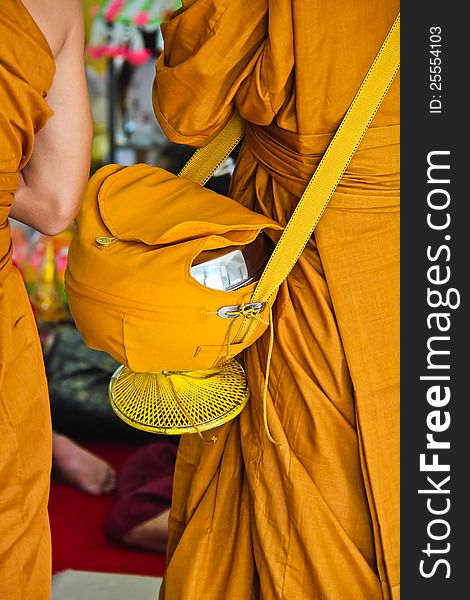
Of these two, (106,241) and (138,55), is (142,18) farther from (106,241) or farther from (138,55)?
(106,241)

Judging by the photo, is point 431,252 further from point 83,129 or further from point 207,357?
point 83,129

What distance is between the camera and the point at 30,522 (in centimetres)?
140

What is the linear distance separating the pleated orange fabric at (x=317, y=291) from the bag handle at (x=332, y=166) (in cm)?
2

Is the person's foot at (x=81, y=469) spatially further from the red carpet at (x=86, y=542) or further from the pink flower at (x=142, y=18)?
the pink flower at (x=142, y=18)

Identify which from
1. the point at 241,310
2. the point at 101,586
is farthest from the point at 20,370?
the point at 101,586

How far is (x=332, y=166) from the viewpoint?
1.41 m

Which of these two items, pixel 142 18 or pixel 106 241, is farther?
pixel 142 18

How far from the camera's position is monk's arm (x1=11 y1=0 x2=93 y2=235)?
1.39 metres

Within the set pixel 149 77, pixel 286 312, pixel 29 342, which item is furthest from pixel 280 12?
pixel 149 77

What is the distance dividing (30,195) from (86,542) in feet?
4.15

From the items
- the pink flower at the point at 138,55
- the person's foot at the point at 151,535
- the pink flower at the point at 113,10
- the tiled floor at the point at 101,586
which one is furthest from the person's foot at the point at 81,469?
the pink flower at the point at 113,10

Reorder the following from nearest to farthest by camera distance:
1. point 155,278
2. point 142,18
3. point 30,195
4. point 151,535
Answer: point 155,278 < point 30,195 < point 151,535 < point 142,18

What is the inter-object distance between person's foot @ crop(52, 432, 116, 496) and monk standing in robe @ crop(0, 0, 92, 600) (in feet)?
4.26

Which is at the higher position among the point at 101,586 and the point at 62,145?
the point at 62,145
